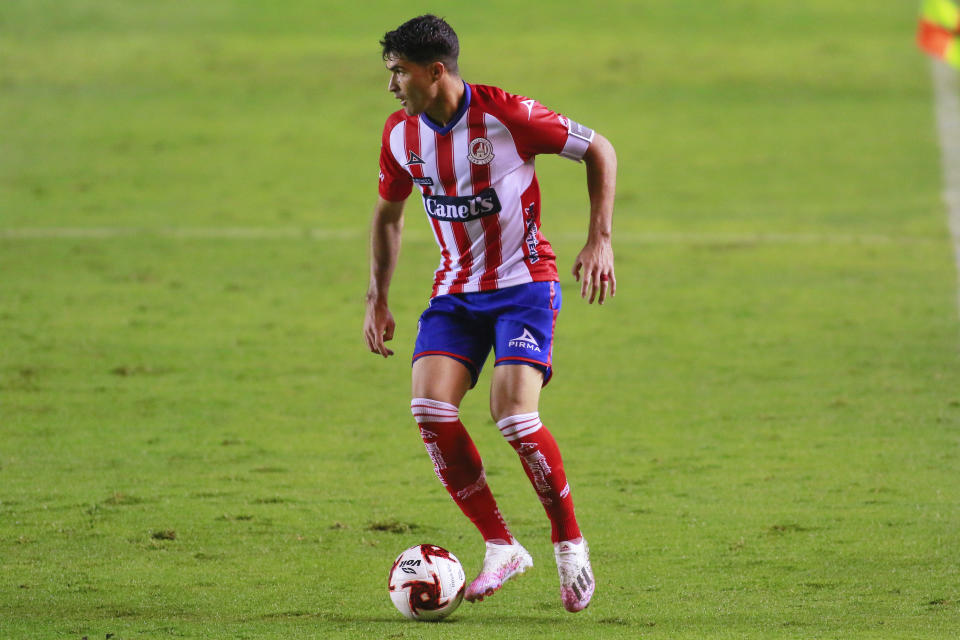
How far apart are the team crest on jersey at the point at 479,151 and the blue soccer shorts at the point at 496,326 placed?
0.59 m

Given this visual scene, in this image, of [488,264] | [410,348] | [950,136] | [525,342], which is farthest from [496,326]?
[950,136]

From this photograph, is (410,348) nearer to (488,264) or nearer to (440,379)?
(488,264)

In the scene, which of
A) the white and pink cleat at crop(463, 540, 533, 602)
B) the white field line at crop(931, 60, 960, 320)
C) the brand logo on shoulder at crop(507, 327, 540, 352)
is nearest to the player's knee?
the brand logo on shoulder at crop(507, 327, 540, 352)

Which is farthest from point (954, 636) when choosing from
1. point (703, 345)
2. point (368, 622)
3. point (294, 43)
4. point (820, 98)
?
point (294, 43)

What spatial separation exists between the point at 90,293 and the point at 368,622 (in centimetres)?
1060

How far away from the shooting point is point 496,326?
6.59 m

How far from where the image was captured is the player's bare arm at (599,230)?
631 cm

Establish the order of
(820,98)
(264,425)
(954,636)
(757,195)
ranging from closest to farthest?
(954,636), (264,425), (757,195), (820,98)

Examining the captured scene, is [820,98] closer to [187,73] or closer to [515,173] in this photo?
[187,73]

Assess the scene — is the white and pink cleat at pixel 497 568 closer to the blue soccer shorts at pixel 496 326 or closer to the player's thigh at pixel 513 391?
the player's thigh at pixel 513 391

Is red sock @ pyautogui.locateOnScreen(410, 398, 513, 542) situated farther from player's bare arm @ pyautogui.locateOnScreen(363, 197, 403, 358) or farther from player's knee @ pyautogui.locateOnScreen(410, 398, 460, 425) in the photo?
player's bare arm @ pyautogui.locateOnScreen(363, 197, 403, 358)

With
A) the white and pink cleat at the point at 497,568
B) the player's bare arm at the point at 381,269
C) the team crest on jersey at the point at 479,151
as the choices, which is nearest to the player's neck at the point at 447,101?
the team crest on jersey at the point at 479,151

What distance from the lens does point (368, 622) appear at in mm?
6262

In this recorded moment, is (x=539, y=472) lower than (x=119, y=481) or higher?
higher
